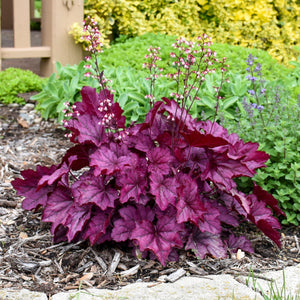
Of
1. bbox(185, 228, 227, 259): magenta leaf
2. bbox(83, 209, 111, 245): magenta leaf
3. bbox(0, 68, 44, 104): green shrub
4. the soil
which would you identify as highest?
bbox(0, 68, 44, 104): green shrub

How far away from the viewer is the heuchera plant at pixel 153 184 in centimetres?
237

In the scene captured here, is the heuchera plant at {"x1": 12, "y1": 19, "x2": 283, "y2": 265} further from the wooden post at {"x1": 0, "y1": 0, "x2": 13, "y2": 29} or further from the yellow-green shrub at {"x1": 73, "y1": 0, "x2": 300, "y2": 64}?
the wooden post at {"x1": 0, "y1": 0, "x2": 13, "y2": 29}

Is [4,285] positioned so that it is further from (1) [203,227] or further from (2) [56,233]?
(1) [203,227]

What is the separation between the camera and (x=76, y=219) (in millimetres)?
2484

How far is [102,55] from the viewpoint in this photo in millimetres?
5602

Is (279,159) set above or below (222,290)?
above

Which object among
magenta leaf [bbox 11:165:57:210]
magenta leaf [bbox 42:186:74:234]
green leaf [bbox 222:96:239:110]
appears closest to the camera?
magenta leaf [bbox 42:186:74:234]

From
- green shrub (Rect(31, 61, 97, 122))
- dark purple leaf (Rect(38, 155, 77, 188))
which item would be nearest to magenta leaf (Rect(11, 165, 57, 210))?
dark purple leaf (Rect(38, 155, 77, 188))

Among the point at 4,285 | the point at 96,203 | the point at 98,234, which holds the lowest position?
the point at 4,285

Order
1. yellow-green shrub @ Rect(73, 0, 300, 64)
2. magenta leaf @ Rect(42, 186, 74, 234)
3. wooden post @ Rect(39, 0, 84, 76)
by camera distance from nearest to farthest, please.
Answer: magenta leaf @ Rect(42, 186, 74, 234), wooden post @ Rect(39, 0, 84, 76), yellow-green shrub @ Rect(73, 0, 300, 64)

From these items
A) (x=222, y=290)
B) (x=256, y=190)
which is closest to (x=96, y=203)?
(x=222, y=290)

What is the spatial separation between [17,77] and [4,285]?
311 cm

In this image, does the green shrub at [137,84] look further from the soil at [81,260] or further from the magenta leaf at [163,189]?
the magenta leaf at [163,189]

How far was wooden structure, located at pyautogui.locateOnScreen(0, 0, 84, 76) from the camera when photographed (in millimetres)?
5336
